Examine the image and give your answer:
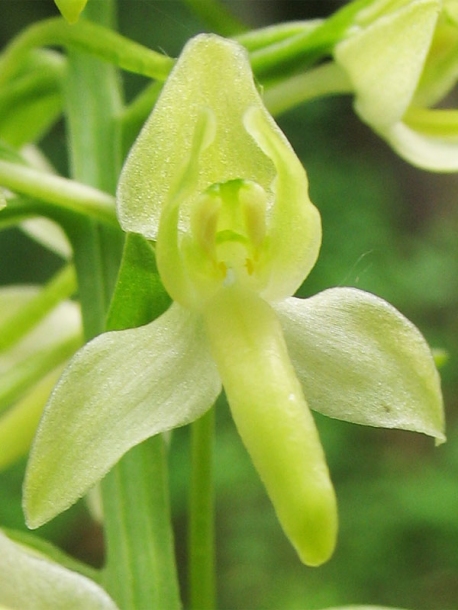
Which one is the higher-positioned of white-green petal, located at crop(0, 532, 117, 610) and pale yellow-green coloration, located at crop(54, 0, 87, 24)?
pale yellow-green coloration, located at crop(54, 0, 87, 24)

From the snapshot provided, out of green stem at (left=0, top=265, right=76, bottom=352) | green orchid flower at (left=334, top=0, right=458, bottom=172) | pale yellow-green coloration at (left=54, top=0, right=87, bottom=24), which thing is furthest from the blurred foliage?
pale yellow-green coloration at (left=54, top=0, right=87, bottom=24)

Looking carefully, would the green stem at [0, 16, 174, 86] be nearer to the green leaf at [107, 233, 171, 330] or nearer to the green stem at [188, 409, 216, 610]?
the green leaf at [107, 233, 171, 330]

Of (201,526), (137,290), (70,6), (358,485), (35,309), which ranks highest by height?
(70,6)

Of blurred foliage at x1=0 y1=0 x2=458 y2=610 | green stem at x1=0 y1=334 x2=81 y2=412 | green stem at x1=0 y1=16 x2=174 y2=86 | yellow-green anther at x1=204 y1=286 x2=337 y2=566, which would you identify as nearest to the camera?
yellow-green anther at x1=204 y1=286 x2=337 y2=566

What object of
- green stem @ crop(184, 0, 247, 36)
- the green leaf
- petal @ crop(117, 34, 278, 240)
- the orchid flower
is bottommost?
the orchid flower

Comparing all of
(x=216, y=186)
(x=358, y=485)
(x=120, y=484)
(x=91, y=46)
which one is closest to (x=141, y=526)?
(x=120, y=484)

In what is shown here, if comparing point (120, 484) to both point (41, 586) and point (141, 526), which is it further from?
point (41, 586)

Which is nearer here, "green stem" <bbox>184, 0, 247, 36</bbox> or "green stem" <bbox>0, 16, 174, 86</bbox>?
"green stem" <bbox>0, 16, 174, 86</bbox>

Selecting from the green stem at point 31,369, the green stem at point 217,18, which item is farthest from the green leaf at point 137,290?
the green stem at point 217,18
